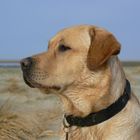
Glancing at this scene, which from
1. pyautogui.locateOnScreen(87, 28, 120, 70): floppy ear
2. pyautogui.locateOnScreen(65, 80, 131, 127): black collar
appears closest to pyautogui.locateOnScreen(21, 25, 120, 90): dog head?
pyautogui.locateOnScreen(87, 28, 120, 70): floppy ear

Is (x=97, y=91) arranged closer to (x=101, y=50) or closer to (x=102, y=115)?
(x=102, y=115)

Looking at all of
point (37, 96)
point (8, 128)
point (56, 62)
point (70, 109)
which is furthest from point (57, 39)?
point (37, 96)

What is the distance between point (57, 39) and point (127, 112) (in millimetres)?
1106

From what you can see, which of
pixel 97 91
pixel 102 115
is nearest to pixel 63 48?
pixel 97 91

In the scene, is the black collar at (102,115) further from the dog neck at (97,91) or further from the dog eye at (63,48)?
the dog eye at (63,48)

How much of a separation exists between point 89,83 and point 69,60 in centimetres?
33

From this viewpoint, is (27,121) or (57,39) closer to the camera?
(57,39)

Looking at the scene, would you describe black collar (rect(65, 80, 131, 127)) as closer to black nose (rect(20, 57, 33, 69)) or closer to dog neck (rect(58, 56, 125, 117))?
dog neck (rect(58, 56, 125, 117))

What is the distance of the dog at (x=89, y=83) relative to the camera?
6.82m

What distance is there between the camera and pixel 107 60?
22.7 ft

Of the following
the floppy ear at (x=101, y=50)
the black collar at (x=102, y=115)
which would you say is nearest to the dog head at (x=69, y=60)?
the floppy ear at (x=101, y=50)

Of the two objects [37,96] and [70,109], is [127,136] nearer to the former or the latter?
[70,109]

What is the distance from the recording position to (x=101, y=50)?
6863 mm

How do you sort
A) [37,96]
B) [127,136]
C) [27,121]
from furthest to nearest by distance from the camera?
1. [37,96]
2. [27,121]
3. [127,136]
